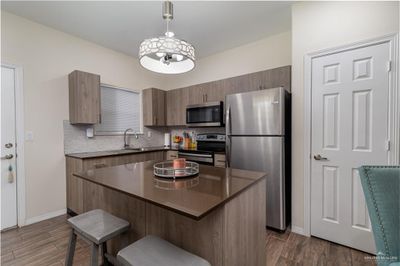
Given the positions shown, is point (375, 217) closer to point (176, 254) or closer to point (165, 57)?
point (176, 254)

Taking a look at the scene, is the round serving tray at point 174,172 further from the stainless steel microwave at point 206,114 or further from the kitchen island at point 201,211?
the stainless steel microwave at point 206,114

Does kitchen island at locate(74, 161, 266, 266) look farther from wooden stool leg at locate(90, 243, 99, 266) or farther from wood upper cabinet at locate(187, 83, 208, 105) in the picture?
wood upper cabinet at locate(187, 83, 208, 105)

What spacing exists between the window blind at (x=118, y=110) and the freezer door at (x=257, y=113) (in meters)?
2.21

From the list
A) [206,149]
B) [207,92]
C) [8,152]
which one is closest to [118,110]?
[8,152]

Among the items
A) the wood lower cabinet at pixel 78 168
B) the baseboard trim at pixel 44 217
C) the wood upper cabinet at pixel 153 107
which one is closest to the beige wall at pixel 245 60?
the wood upper cabinet at pixel 153 107

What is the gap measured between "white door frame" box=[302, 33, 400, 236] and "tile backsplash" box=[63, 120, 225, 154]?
5.42ft

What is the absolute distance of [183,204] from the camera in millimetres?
877

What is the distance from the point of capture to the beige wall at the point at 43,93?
8.16ft

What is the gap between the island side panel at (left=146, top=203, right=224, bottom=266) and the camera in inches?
41.3

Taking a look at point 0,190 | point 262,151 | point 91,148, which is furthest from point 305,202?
point 0,190

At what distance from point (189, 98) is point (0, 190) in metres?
3.03

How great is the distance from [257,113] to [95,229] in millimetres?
2049

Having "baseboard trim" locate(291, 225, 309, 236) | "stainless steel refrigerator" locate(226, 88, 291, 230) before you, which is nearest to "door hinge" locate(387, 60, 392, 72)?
"stainless steel refrigerator" locate(226, 88, 291, 230)

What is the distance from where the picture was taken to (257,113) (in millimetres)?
2393
